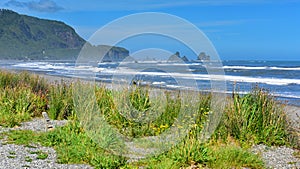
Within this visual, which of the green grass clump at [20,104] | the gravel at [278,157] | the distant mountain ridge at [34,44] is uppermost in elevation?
the distant mountain ridge at [34,44]

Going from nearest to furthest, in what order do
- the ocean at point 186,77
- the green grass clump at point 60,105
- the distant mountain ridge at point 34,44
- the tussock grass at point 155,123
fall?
the tussock grass at point 155,123
the green grass clump at point 60,105
the ocean at point 186,77
the distant mountain ridge at point 34,44

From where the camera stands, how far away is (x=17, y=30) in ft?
645

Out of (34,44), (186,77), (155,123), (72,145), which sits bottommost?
(72,145)

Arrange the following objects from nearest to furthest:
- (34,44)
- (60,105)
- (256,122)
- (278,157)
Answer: (278,157)
(256,122)
(60,105)
(34,44)

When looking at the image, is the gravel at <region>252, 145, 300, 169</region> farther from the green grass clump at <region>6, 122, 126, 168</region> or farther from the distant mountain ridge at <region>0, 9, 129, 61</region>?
the distant mountain ridge at <region>0, 9, 129, 61</region>

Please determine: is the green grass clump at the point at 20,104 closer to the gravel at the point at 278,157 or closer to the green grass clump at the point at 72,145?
the green grass clump at the point at 72,145

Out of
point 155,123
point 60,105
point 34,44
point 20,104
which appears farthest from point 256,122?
point 34,44

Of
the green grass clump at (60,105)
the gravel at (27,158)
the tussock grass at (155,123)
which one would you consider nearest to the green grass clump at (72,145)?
the tussock grass at (155,123)

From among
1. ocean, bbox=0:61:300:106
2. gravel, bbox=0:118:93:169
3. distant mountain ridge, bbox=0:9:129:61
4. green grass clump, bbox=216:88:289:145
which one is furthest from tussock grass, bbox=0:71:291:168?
distant mountain ridge, bbox=0:9:129:61

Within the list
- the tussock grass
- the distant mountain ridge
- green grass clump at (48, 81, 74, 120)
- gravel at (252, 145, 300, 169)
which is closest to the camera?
the tussock grass

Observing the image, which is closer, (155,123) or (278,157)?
(278,157)

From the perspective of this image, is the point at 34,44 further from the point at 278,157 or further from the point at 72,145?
the point at 278,157

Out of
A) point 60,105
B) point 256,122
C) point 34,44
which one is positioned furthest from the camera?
point 34,44

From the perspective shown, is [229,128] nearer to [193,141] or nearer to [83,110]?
[193,141]
